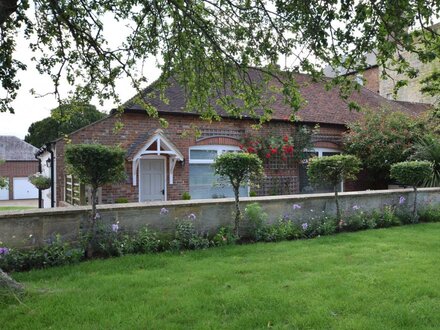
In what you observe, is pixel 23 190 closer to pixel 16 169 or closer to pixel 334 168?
pixel 16 169

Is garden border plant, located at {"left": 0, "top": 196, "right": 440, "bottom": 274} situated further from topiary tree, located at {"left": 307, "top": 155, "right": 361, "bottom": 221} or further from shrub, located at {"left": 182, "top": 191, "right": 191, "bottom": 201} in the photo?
shrub, located at {"left": 182, "top": 191, "right": 191, "bottom": 201}

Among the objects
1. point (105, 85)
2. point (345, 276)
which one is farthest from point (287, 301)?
point (105, 85)

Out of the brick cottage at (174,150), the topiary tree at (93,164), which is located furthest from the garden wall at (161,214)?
the brick cottage at (174,150)

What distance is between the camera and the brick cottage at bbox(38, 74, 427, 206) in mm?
11820

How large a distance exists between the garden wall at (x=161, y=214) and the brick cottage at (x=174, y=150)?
3.48 metres

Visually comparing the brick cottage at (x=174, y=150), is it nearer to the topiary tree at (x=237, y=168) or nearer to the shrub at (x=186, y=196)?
the shrub at (x=186, y=196)

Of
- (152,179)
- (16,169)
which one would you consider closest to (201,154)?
(152,179)

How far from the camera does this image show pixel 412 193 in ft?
35.9

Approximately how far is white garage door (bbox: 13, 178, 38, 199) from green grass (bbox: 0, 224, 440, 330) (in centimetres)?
4215

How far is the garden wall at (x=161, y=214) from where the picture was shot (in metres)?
6.13

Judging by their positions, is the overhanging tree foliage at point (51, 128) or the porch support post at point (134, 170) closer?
the porch support post at point (134, 170)

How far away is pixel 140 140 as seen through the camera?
12.3 metres

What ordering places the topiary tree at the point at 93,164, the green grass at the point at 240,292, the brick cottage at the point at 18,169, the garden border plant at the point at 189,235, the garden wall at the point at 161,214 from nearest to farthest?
the green grass at the point at 240,292
the garden border plant at the point at 189,235
the garden wall at the point at 161,214
the topiary tree at the point at 93,164
the brick cottage at the point at 18,169

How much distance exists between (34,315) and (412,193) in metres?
10.2
